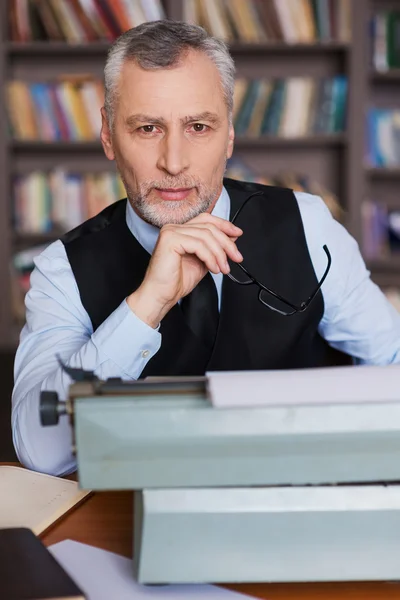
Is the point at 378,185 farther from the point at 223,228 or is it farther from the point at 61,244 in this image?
the point at 223,228

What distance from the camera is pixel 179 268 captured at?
112 cm

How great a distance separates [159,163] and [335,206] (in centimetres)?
233

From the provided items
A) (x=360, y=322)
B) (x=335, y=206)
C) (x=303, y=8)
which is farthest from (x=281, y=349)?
(x=303, y=8)

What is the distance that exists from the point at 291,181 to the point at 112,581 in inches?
119

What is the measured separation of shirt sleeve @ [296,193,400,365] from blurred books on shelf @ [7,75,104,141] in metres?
2.15

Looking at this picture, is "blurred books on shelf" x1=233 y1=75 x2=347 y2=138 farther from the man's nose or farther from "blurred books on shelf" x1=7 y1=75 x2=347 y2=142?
the man's nose

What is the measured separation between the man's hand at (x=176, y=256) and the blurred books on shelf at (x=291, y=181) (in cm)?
247

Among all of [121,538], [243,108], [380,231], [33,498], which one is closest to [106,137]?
[33,498]

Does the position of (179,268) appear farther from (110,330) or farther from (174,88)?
(174,88)

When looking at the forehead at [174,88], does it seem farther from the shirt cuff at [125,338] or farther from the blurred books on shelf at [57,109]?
the blurred books on shelf at [57,109]

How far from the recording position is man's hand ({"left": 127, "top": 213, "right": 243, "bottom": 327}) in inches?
43.0

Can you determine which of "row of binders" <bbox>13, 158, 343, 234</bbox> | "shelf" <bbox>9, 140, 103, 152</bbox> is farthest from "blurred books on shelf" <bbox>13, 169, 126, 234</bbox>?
"shelf" <bbox>9, 140, 103, 152</bbox>

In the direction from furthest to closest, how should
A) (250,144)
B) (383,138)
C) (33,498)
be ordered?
(250,144), (383,138), (33,498)

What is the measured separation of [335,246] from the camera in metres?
1.58
